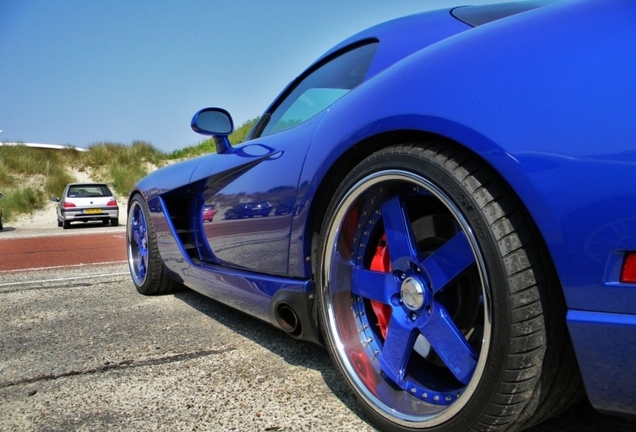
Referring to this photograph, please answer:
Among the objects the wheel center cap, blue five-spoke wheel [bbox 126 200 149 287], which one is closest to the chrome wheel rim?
the wheel center cap

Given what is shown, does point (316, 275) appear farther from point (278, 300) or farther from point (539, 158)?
point (539, 158)

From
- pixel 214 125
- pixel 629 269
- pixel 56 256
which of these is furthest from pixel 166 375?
pixel 56 256

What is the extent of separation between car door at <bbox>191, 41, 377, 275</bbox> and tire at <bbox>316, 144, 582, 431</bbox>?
0.33 metres

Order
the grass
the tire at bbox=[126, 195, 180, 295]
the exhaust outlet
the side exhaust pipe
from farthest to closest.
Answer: the grass
the tire at bbox=[126, 195, 180, 295]
the exhaust outlet
the side exhaust pipe

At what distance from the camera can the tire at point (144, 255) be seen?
11.2 ft

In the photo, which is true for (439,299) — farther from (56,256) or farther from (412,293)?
(56,256)

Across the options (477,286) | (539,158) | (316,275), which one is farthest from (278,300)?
(539,158)

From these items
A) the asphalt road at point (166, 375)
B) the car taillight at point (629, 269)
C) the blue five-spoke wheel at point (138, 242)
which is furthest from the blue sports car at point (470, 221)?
the blue five-spoke wheel at point (138, 242)

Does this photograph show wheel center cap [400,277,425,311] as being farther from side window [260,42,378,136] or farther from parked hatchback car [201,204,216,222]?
parked hatchback car [201,204,216,222]

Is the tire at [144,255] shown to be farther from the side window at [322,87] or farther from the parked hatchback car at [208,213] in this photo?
the side window at [322,87]

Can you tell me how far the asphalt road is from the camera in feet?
5.22

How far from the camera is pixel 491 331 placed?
112 centimetres

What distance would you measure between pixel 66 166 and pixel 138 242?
79.2 ft

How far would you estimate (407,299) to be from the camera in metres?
1.41
